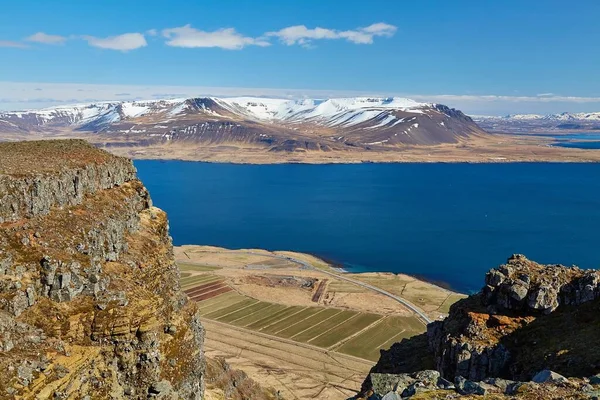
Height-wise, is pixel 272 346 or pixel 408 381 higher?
pixel 408 381

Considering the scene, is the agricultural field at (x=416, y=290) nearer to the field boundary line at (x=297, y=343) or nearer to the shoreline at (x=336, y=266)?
the shoreline at (x=336, y=266)

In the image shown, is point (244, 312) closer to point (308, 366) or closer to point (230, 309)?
point (230, 309)

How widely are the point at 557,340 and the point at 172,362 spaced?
26.7m

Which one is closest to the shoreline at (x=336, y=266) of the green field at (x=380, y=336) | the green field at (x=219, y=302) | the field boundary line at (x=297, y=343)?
the green field at (x=380, y=336)

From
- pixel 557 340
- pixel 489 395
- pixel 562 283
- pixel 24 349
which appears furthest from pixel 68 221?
pixel 562 283

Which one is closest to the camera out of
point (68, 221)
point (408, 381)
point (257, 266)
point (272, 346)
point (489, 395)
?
point (489, 395)

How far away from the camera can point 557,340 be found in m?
33.5

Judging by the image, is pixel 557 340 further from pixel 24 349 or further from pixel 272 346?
pixel 272 346

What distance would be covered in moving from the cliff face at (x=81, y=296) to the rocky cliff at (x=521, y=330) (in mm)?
13886

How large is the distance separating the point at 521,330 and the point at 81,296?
3135 centimetres

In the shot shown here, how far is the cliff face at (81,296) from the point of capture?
25.4 m

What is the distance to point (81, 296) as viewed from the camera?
29000 millimetres

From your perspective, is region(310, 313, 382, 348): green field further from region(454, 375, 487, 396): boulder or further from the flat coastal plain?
region(454, 375, 487, 396): boulder

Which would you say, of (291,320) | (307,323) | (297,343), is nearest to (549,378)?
Answer: (297,343)
